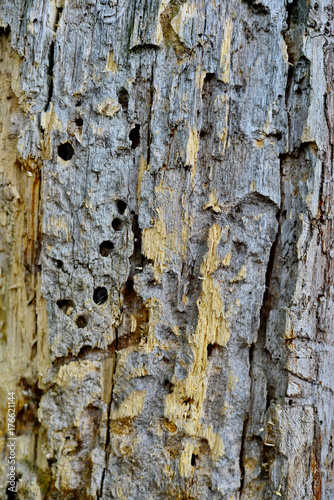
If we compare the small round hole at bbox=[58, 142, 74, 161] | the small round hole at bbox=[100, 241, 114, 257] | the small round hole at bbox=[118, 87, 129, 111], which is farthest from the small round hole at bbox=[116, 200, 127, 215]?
the small round hole at bbox=[118, 87, 129, 111]

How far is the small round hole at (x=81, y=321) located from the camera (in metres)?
1.80

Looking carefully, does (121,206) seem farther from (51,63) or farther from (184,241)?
(51,63)

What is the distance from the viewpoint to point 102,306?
1.77 meters

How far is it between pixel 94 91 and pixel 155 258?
852 mm

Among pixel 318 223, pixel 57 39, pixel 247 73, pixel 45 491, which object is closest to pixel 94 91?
pixel 57 39

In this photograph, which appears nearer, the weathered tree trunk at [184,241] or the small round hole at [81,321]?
the weathered tree trunk at [184,241]

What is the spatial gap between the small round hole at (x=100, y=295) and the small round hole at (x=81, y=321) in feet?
0.33

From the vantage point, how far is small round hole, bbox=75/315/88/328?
1796 millimetres

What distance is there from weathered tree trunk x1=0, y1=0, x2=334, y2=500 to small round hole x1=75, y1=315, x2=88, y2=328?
10 millimetres

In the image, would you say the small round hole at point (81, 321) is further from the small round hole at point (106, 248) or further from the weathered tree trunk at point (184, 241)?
the small round hole at point (106, 248)

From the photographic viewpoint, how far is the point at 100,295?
1800 mm

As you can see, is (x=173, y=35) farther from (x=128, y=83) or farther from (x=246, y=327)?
(x=246, y=327)

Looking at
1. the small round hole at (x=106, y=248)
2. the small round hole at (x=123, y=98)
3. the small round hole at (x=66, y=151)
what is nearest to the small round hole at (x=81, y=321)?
the small round hole at (x=106, y=248)

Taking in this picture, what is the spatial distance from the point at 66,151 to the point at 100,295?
0.73 m
